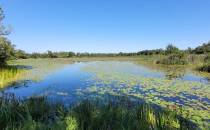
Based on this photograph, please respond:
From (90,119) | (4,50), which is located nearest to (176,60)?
(4,50)

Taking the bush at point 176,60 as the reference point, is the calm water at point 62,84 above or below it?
below

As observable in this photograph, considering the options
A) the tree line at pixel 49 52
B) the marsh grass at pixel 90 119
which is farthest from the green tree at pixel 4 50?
the marsh grass at pixel 90 119

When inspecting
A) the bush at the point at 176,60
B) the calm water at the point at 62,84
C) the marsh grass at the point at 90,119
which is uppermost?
the bush at the point at 176,60

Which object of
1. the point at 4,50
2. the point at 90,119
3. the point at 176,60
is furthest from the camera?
the point at 176,60

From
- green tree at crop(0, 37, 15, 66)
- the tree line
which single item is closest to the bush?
the tree line

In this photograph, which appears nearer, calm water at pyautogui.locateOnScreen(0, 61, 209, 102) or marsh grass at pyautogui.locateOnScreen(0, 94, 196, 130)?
marsh grass at pyautogui.locateOnScreen(0, 94, 196, 130)

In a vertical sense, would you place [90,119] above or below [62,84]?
above

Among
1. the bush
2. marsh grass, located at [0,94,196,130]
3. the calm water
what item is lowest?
the calm water

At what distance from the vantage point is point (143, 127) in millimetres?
4895

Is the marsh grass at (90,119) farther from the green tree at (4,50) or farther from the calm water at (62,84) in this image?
the green tree at (4,50)

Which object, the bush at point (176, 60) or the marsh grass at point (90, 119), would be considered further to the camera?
the bush at point (176, 60)

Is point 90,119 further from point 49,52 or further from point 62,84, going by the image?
point 49,52

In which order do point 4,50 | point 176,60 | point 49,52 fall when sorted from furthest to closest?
point 49,52, point 176,60, point 4,50

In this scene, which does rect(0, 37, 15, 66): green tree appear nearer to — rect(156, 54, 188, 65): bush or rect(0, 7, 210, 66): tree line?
rect(0, 7, 210, 66): tree line
